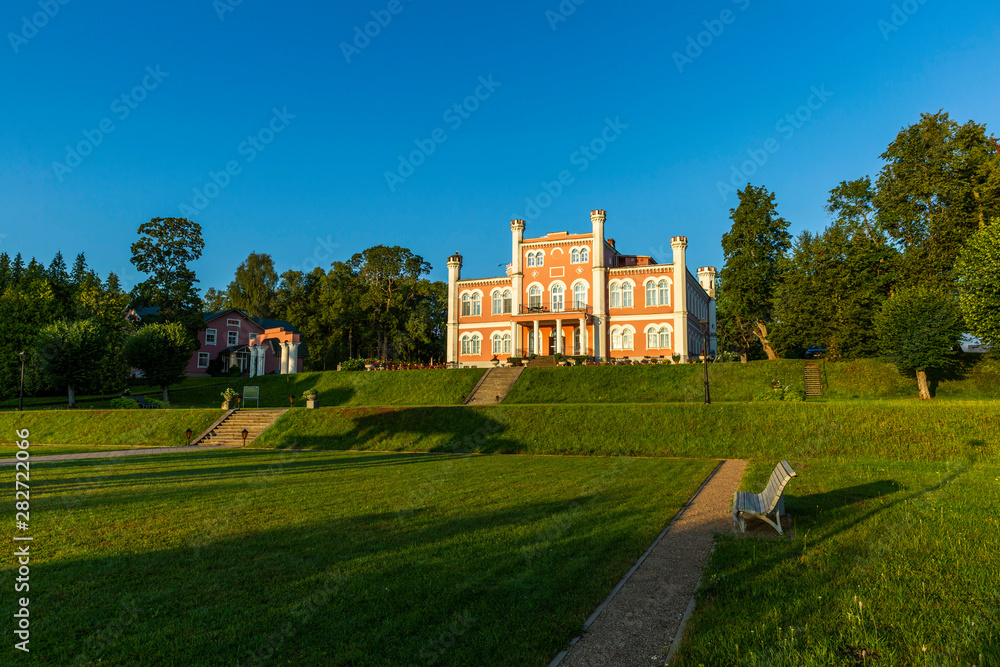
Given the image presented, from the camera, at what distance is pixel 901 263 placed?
33.9 m

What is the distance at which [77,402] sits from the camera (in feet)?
135

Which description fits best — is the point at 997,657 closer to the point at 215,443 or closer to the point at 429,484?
the point at 429,484

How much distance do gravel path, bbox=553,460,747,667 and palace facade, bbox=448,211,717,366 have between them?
3757cm

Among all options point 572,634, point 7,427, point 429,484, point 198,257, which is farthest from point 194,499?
point 198,257

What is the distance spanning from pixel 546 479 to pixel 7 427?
30.4m

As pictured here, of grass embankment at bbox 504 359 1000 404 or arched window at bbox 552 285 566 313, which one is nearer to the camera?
grass embankment at bbox 504 359 1000 404


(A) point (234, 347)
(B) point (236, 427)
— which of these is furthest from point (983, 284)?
(A) point (234, 347)

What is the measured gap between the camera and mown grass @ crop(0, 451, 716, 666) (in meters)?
4.72

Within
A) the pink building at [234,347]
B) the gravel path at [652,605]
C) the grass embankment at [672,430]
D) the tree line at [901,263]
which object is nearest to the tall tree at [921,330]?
the tree line at [901,263]

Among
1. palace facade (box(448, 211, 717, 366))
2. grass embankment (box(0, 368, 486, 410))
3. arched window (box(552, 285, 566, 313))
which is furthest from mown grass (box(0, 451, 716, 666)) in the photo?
arched window (box(552, 285, 566, 313))

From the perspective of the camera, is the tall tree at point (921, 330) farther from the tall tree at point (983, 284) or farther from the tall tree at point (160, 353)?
the tall tree at point (160, 353)

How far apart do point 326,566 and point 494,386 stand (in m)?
30.4

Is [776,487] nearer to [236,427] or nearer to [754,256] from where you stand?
[236,427]

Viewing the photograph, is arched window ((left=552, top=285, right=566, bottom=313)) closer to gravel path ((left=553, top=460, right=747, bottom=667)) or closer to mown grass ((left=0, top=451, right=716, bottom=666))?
mown grass ((left=0, top=451, right=716, bottom=666))
